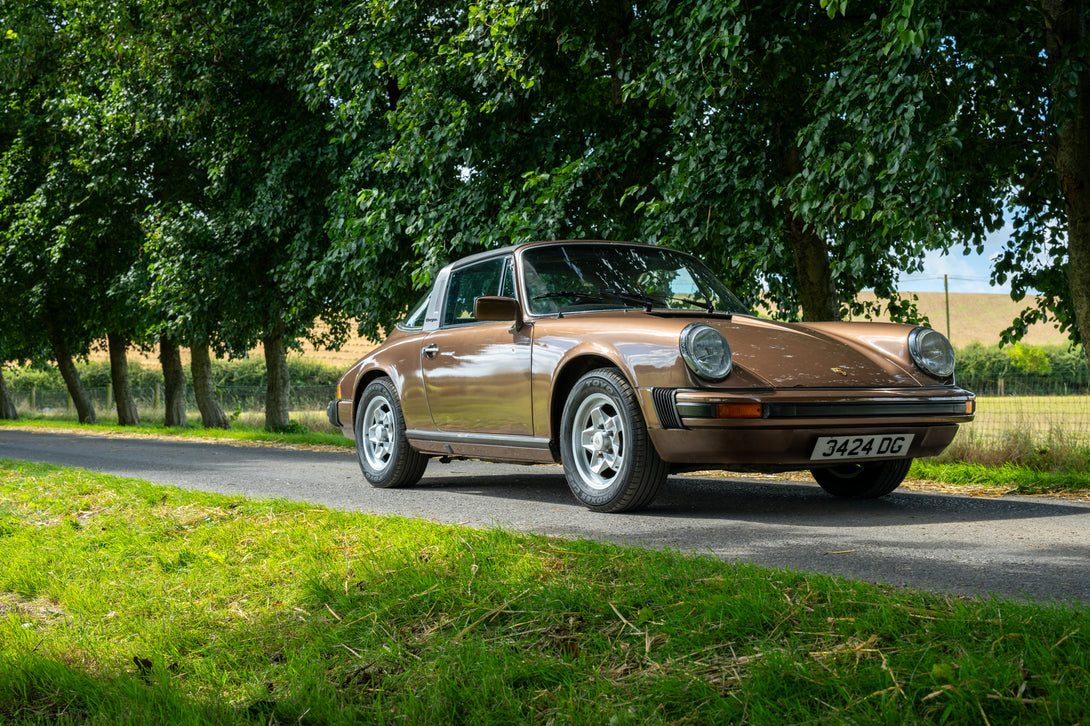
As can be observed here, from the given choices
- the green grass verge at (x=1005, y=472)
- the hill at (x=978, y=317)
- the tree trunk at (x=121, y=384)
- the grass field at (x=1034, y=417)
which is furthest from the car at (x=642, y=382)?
the hill at (x=978, y=317)

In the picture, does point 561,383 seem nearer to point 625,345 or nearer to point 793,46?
point 625,345

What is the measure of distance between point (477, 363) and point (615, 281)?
3.61 feet

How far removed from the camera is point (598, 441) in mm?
5812

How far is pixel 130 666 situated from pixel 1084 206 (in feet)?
30.1

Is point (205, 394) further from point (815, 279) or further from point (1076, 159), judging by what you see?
point (1076, 159)

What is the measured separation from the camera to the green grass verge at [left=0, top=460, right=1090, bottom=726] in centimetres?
245

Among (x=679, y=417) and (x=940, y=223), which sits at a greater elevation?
(x=940, y=223)

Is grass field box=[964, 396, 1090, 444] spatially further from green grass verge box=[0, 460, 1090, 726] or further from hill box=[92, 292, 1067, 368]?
hill box=[92, 292, 1067, 368]

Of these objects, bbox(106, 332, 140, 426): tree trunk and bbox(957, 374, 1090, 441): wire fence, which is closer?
bbox(957, 374, 1090, 441): wire fence

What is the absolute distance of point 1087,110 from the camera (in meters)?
9.31

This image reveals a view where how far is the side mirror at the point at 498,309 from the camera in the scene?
6352mm

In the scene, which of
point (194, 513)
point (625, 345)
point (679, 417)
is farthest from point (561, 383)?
point (194, 513)

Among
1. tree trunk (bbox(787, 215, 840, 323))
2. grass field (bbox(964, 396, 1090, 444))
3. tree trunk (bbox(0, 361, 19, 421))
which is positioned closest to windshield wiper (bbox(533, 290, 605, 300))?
grass field (bbox(964, 396, 1090, 444))

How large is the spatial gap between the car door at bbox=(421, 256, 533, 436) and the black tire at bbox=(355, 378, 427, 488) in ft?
1.91
